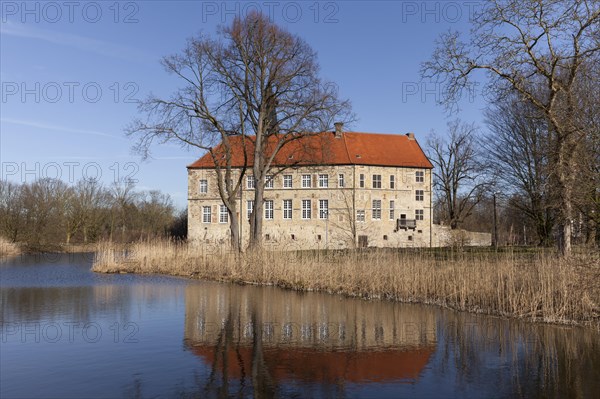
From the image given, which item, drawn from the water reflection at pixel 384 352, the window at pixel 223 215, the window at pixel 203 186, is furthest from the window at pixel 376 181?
the water reflection at pixel 384 352

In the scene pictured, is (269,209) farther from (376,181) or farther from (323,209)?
(376,181)

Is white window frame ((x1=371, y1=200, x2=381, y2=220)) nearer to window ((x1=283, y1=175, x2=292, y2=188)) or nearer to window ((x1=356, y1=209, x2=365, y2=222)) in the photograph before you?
window ((x1=356, y1=209, x2=365, y2=222))

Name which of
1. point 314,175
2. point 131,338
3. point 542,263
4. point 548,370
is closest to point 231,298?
point 131,338

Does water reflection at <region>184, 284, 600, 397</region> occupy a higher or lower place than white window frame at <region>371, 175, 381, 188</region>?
lower

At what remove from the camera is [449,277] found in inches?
538

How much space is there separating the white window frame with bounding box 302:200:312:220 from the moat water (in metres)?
34.1

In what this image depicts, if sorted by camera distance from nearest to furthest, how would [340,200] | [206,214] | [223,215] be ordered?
[340,200] → [223,215] → [206,214]

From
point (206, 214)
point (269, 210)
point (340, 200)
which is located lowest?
point (206, 214)

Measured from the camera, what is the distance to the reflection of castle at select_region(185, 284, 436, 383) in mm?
7191

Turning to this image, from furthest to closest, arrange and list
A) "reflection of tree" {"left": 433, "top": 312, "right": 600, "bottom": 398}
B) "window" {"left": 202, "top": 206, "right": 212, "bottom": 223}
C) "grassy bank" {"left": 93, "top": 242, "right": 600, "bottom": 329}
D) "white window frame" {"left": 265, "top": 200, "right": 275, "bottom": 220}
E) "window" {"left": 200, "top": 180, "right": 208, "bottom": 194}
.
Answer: "window" {"left": 200, "top": 180, "right": 208, "bottom": 194}
"window" {"left": 202, "top": 206, "right": 212, "bottom": 223}
"white window frame" {"left": 265, "top": 200, "right": 275, "bottom": 220}
"grassy bank" {"left": 93, "top": 242, "right": 600, "bottom": 329}
"reflection of tree" {"left": 433, "top": 312, "right": 600, "bottom": 398}

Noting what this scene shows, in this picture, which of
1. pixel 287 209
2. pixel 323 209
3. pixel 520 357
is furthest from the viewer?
pixel 287 209

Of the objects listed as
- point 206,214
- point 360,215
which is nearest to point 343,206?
point 360,215

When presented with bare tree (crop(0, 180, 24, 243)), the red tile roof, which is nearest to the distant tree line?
bare tree (crop(0, 180, 24, 243))

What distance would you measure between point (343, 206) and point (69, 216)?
1120 inches
